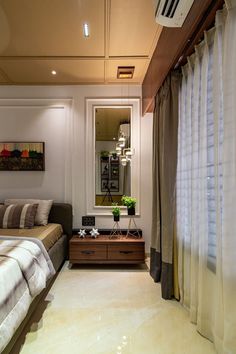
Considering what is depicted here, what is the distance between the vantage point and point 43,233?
120 inches

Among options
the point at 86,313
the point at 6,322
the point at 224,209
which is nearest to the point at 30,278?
the point at 6,322

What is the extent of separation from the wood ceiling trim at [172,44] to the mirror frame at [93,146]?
32cm

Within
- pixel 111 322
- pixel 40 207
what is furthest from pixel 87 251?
pixel 111 322

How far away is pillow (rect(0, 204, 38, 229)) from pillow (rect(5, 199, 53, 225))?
11 centimetres

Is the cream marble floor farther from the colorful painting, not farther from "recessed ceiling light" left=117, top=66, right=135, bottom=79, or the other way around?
"recessed ceiling light" left=117, top=66, right=135, bottom=79

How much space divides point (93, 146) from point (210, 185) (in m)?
2.41

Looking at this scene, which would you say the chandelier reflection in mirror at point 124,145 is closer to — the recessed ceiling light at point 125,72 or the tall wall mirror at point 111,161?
the tall wall mirror at point 111,161

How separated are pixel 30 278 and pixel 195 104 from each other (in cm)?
198

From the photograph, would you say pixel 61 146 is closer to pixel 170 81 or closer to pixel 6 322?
pixel 170 81

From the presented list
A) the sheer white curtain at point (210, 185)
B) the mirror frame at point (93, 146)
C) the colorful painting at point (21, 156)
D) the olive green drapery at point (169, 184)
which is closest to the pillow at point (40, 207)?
the colorful painting at point (21, 156)

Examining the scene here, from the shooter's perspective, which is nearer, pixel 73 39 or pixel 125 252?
pixel 73 39

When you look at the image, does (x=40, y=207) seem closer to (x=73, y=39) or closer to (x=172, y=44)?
(x=73, y=39)

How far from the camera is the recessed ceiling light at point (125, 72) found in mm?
3428

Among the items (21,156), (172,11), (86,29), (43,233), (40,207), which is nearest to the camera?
(172,11)
